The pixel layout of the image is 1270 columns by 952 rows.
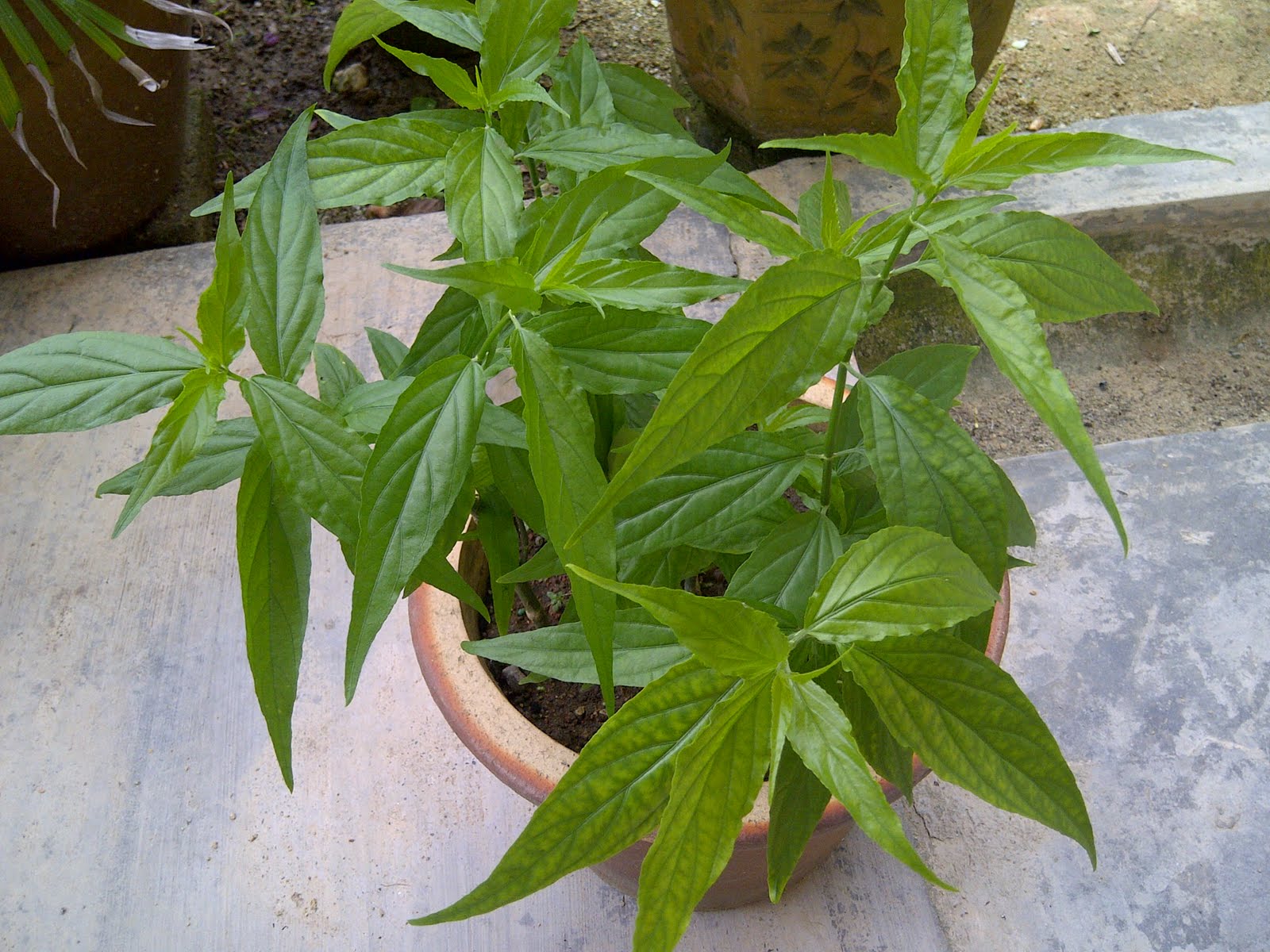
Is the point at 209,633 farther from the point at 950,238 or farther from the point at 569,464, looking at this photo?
the point at 950,238

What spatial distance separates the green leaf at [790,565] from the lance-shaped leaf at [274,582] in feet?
0.85

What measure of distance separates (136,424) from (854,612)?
1.28 m

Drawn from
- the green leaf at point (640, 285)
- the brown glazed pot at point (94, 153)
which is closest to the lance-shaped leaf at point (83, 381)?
the green leaf at point (640, 285)

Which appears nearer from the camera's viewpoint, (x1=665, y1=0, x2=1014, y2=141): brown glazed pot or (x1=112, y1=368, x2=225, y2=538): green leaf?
(x1=112, y1=368, x2=225, y2=538): green leaf

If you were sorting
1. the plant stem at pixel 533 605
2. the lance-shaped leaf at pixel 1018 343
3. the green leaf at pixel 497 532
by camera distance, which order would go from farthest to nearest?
the plant stem at pixel 533 605, the green leaf at pixel 497 532, the lance-shaped leaf at pixel 1018 343

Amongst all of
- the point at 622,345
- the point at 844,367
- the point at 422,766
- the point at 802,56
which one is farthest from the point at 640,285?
the point at 802,56

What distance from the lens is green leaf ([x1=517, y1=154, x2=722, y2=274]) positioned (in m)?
0.58

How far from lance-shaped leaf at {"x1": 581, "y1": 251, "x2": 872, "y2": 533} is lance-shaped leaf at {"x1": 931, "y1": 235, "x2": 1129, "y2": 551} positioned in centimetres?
5

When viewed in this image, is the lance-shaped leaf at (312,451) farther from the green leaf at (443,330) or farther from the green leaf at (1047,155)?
the green leaf at (1047,155)

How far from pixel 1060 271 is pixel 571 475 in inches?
10.9

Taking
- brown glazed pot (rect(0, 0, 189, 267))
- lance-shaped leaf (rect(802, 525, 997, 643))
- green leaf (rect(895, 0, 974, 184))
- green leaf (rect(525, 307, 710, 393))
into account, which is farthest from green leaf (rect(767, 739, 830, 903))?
brown glazed pot (rect(0, 0, 189, 267))

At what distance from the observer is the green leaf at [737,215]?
50cm

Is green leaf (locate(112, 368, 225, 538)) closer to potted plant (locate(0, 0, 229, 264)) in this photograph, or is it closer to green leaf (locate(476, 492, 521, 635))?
green leaf (locate(476, 492, 521, 635))

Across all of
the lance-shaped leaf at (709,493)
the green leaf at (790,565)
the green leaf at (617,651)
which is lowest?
the green leaf at (617,651)
